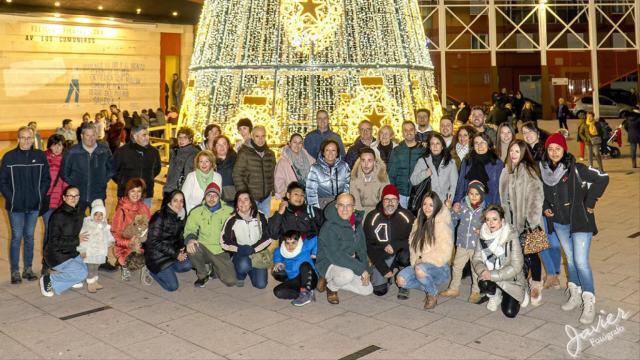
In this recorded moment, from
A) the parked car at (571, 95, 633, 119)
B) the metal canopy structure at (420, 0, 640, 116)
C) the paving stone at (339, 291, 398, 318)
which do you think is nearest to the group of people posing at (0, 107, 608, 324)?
the paving stone at (339, 291, 398, 318)

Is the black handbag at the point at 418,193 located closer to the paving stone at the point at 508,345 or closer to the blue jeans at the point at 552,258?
the blue jeans at the point at 552,258

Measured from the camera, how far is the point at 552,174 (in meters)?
5.57

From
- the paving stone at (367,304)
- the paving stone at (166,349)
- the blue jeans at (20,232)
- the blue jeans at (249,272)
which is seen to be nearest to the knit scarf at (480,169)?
the paving stone at (367,304)

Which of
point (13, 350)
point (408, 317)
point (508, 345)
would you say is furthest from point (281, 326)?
point (13, 350)

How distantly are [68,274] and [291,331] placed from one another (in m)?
2.41

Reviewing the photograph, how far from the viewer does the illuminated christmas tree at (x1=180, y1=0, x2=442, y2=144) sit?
930cm

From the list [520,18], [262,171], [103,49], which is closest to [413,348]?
[262,171]

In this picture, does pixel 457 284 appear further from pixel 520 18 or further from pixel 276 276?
pixel 520 18

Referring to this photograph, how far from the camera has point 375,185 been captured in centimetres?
676

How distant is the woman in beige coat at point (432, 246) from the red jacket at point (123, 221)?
273cm

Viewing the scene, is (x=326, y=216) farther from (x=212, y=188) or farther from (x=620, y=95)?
(x=620, y=95)

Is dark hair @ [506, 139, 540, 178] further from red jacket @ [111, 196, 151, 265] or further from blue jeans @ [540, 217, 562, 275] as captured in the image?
red jacket @ [111, 196, 151, 265]

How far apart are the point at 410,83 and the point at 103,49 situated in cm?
1428

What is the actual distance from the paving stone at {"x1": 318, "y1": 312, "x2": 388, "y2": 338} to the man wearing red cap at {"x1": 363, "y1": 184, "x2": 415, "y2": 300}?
2.29 feet
